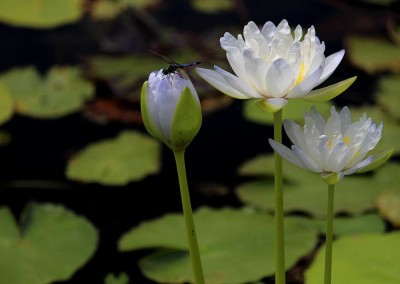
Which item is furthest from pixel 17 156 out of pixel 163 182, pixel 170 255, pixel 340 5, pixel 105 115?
pixel 340 5

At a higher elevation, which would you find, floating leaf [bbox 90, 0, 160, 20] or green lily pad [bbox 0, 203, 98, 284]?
floating leaf [bbox 90, 0, 160, 20]

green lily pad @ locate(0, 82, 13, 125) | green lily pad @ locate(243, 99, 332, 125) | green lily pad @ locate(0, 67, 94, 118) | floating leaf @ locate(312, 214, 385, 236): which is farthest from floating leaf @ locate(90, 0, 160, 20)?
floating leaf @ locate(312, 214, 385, 236)

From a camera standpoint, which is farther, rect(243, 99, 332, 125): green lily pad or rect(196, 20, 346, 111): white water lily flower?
rect(243, 99, 332, 125): green lily pad

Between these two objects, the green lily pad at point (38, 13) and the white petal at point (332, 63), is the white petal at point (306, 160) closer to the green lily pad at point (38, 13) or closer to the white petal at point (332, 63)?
the white petal at point (332, 63)

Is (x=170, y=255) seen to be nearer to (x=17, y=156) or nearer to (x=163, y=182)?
(x=163, y=182)

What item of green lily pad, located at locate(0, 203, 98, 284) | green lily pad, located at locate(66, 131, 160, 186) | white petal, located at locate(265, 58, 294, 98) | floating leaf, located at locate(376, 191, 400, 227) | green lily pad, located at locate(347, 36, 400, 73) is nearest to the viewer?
white petal, located at locate(265, 58, 294, 98)

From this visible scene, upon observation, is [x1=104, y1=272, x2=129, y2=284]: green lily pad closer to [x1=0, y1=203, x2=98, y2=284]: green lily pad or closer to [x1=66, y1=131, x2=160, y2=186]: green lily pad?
[x1=0, y1=203, x2=98, y2=284]: green lily pad

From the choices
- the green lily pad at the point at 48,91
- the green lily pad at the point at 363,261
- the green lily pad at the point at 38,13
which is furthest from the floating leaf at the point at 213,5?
the green lily pad at the point at 363,261
